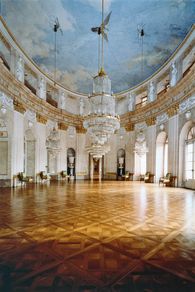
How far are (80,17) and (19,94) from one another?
19.6 feet

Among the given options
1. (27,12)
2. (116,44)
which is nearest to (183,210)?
(27,12)

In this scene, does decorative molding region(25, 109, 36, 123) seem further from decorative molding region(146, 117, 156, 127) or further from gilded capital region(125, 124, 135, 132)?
decorative molding region(146, 117, 156, 127)

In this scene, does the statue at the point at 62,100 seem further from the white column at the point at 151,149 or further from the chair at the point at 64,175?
the white column at the point at 151,149

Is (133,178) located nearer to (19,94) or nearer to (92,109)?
(92,109)

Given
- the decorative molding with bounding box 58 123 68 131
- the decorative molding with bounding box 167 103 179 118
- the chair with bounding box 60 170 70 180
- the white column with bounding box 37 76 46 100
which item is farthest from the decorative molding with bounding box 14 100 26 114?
the decorative molding with bounding box 167 103 179 118

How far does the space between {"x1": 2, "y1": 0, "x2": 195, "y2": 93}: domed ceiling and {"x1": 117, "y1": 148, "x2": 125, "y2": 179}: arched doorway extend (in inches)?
253

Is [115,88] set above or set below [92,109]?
above

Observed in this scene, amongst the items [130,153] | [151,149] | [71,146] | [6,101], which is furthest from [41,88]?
[151,149]

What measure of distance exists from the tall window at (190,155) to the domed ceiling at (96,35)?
237 inches

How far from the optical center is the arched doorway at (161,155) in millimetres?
12828

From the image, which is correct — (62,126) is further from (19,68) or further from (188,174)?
(188,174)

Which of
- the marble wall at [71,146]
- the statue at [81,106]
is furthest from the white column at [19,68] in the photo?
the statue at [81,106]

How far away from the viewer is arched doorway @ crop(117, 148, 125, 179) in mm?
16291

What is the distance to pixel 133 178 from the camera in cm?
1518
